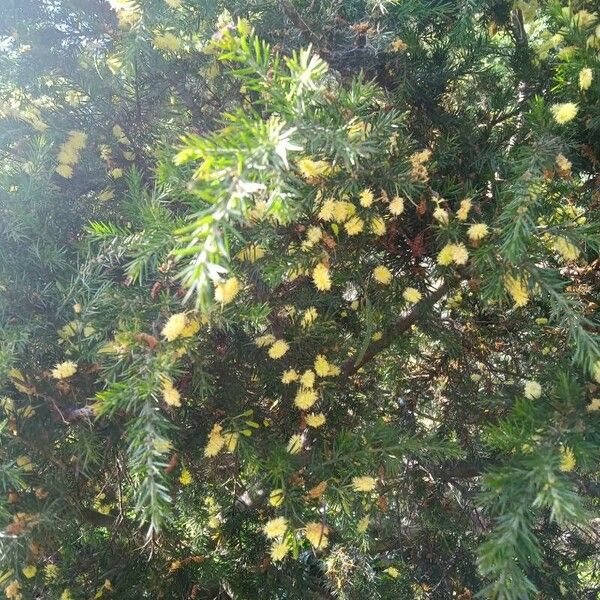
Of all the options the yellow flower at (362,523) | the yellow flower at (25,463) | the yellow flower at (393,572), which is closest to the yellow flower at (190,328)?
the yellow flower at (25,463)

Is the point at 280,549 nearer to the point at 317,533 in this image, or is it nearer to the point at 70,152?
the point at 317,533

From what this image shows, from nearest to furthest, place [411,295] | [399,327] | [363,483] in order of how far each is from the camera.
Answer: [363,483], [411,295], [399,327]

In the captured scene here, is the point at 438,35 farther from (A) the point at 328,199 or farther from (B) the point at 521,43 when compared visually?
(A) the point at 328,199

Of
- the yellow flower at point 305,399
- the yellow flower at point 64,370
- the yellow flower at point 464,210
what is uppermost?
the yellow flower at point 464,210

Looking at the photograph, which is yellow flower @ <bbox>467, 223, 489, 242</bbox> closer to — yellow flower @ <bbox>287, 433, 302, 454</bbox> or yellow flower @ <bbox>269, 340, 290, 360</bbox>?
yellow flower @ <bbox>269, 340, 290, 360</bbox>

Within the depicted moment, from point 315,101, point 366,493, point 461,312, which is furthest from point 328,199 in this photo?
point 461,312

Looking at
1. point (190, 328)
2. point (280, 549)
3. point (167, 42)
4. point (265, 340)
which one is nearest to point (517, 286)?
point (265, 340)

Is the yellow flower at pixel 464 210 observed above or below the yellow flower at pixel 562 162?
below

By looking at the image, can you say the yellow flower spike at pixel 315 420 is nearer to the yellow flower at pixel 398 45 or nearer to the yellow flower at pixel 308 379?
the yellow flower at pixel 308 379

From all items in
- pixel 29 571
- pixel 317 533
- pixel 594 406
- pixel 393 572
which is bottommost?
pixel 393 572

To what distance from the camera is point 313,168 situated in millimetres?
1312

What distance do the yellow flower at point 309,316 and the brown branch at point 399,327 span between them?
27cm

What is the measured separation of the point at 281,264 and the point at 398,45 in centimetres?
75

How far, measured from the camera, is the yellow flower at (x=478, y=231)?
4.87 feet
